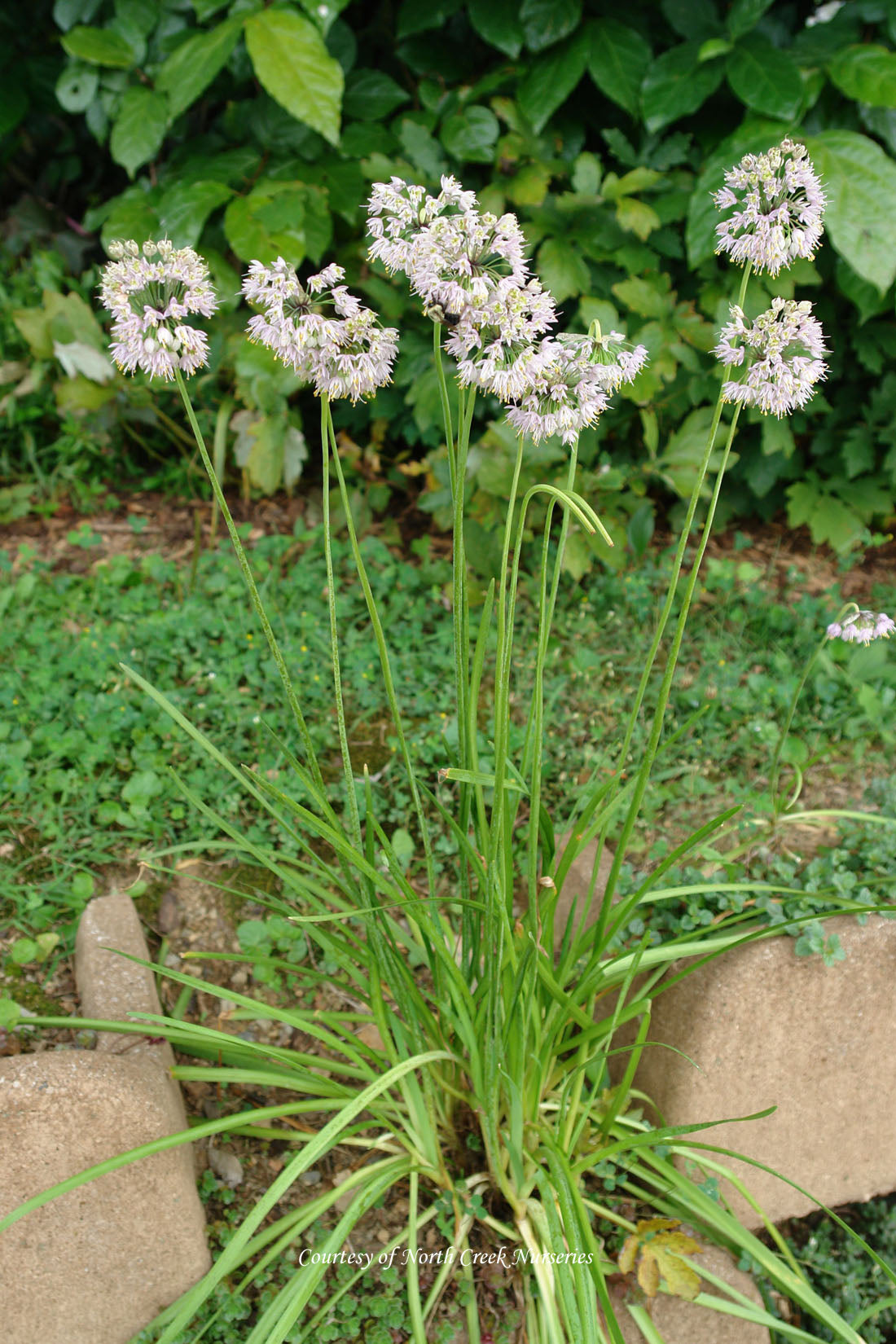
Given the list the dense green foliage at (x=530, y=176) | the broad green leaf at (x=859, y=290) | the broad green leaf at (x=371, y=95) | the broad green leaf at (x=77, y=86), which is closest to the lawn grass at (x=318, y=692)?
the dense green foliage at (x=530, y=176)

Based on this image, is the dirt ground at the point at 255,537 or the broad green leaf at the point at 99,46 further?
the dirt ground at the point at 255,537

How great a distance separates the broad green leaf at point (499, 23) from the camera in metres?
2.47

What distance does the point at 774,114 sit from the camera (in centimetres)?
230

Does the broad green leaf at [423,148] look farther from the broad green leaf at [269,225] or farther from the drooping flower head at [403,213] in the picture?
the drooping flower head at [403,213]

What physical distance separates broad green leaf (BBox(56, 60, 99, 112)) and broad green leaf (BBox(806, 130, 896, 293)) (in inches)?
82.3

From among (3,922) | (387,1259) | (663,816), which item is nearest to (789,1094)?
(663,816)

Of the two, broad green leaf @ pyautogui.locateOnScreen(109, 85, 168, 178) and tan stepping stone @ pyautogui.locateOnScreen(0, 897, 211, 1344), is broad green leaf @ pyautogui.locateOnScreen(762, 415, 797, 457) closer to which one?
broad green leaf @ pyautogui.locateOnScreen(109, 85, 168, 178)

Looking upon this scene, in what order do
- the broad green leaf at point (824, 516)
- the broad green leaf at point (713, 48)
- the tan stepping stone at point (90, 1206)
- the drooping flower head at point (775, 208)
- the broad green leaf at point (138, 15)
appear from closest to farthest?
1. the drooping flower head at point (775, 208)
2. the tan stepping stone at point (90, 1206)
3. the broad green leaf at point (713, 48)
4. the broad green leaf at point (138, 15)
5. the broad green leaf at point (824, 516)

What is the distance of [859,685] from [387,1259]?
5.90ft

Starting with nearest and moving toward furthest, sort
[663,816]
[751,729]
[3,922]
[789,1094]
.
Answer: [789,1094] < [3,922] < [663,816] < [751,729]

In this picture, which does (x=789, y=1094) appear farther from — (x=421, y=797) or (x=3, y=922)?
(x=3, y=922)

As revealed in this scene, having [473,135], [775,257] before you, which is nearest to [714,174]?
[473,135]

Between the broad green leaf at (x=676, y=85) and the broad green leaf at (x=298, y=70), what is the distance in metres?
0.82

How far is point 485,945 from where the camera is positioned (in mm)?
1455
